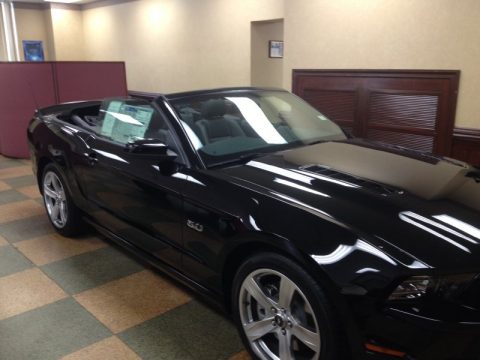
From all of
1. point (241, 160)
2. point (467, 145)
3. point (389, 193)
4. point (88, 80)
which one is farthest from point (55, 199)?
point (88, 80)

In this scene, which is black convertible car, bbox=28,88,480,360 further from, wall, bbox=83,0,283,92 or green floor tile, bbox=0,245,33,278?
wall, bbox=83,0,283,92

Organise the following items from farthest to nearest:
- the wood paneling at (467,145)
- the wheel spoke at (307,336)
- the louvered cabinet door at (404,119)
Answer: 1. the louvered cabinet door at (404,119)
2. the wood paneling at (467,145)
3. the wheel spoke at (307,336)

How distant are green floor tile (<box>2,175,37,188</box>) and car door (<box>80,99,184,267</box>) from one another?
8.36 ft

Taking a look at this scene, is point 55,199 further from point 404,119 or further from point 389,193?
point 404,119

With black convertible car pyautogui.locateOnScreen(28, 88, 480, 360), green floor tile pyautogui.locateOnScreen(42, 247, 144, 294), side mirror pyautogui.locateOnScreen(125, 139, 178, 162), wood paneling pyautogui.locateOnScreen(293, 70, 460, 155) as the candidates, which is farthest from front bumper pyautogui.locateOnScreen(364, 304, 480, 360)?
wood paneling pyautogui.locateOnScreen(293, 70, 460, 155)

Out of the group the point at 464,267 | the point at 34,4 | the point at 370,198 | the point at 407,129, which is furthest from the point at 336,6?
the point at 34,4

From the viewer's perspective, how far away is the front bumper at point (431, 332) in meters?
1.33

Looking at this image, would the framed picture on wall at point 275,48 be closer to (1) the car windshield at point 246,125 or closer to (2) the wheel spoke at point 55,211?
(1) the car windshield at point 246,125

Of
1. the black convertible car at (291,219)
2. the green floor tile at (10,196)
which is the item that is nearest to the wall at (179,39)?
the green floor tile at (10,196)

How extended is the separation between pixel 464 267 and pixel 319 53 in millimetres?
4188

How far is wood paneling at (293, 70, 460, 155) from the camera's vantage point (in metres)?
4.36

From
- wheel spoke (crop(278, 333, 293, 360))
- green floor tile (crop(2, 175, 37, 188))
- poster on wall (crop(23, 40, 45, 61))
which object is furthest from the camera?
poster on wall (crop(23, 40, 45, 61))

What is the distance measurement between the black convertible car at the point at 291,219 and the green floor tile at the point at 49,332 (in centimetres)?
51

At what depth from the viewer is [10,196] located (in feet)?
15.3
